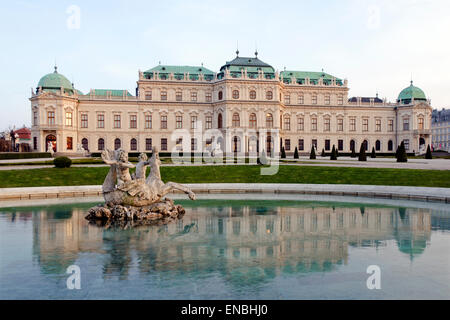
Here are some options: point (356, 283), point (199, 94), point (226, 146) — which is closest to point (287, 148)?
point (226, 146)

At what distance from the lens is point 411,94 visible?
2849 inches

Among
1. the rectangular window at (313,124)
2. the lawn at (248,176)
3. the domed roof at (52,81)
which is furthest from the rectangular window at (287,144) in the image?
the domed roof at (52,81)

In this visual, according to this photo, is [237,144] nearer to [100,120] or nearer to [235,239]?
[100,120]

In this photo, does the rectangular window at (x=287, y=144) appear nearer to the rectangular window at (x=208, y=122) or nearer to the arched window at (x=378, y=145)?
the rectangular window at (x=208, y=122)

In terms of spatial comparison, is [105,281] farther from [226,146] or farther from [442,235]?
[226,146]

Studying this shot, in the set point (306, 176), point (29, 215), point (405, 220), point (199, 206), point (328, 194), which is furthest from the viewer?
point (306, 176)

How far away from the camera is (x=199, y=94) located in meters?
67.5

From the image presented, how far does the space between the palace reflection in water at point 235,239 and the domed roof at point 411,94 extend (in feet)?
210

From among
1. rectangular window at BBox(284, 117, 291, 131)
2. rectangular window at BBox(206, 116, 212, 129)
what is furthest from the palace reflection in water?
rectangular window at BBox(284, 117, 291, 131)

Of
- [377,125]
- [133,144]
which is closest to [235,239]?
[133,144]

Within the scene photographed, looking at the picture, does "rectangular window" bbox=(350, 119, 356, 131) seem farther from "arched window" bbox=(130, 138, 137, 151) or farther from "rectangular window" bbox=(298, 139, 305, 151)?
"arched window" bbox=(130, 138, 137, 151)

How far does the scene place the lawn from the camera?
81.1 ft

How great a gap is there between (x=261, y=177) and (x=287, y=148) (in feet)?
140

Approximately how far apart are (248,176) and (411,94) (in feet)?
188
